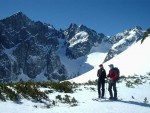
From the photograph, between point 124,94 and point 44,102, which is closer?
point 44,102

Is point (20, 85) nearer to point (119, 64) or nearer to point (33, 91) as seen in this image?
point (33, 91)

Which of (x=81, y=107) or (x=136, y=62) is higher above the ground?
(x=136, y=62)

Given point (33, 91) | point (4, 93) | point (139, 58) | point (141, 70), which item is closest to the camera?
point (4, 93)

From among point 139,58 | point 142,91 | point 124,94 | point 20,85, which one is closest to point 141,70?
point 139,58

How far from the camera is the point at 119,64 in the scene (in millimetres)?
62375

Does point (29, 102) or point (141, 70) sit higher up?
point (141, 70)

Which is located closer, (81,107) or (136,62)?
(81,107)

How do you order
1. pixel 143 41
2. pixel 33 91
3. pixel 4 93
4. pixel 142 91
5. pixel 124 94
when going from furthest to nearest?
1. pixel 143 41
2. pixel 142 91
3. pixel 124 94
4. pixel 33 91
5. pixel 4 93

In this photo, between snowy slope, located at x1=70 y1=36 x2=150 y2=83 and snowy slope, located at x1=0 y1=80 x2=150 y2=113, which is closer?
snowy slope, located at x1=0 y1=80 x2=150 y2=113

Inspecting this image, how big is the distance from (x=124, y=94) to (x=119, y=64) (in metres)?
32.9

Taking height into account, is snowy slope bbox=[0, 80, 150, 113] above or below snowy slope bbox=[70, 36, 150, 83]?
below

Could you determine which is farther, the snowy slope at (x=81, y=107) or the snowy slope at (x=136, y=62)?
the snowy slope at (x=136, y=62)

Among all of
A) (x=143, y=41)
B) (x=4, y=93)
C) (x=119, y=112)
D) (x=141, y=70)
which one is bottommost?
(x=119, y=112)

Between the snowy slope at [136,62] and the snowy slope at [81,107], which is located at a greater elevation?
the snowy slope at [136,62]
